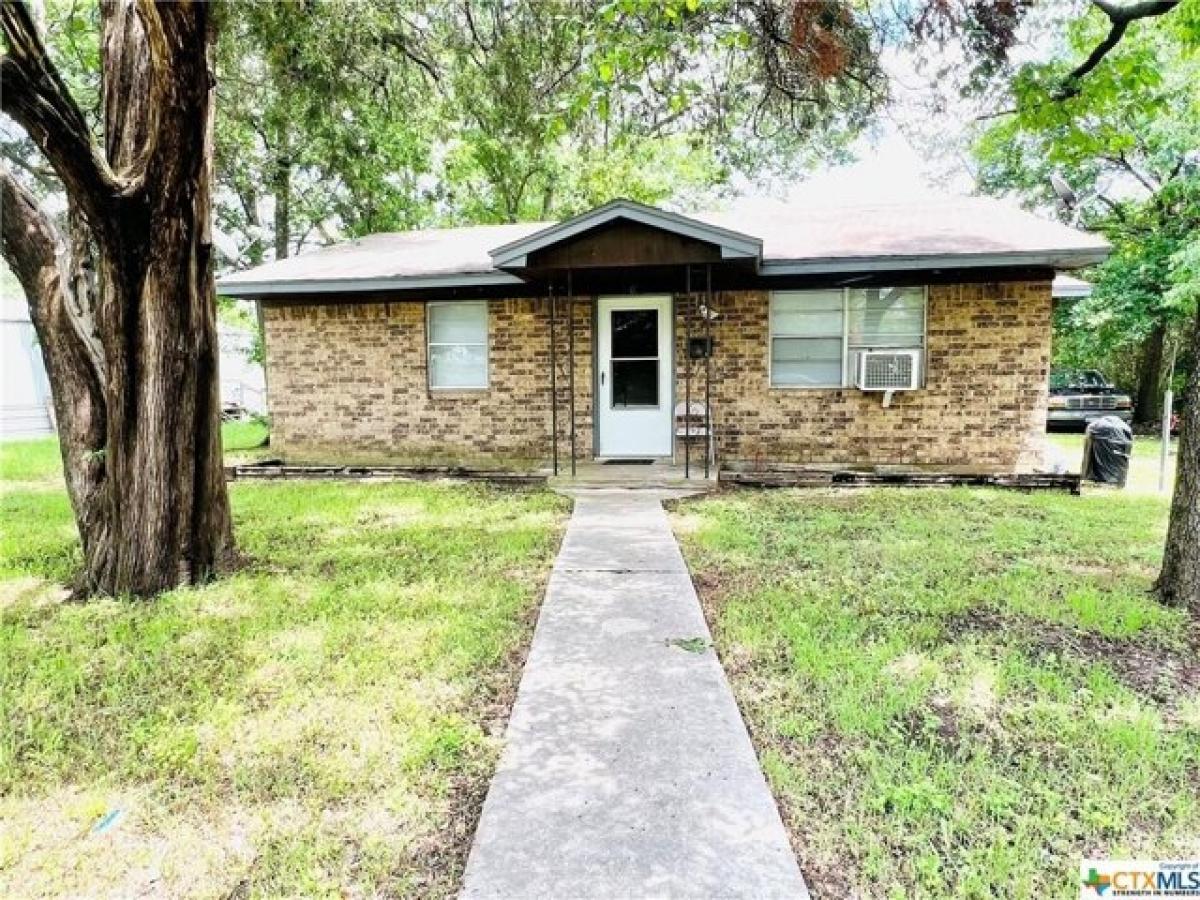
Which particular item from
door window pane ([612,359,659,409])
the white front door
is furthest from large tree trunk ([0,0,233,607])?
door window pane ([612,359,659,409])

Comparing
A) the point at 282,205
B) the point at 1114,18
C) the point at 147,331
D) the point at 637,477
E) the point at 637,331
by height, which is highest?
the point at 282,205

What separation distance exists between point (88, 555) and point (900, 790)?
506cm

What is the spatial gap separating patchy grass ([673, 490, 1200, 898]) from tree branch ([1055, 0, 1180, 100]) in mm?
3863

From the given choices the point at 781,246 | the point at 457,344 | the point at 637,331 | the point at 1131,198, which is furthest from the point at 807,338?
the point at 1131,198

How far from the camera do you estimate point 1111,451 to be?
8977 millimetres

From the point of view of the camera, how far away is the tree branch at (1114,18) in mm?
5273

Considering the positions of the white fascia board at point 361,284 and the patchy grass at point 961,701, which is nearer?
the patchy grass at point 961,701

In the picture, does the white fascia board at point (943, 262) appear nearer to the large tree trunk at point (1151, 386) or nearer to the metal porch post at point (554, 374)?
the metal porch post at point (554, 374)

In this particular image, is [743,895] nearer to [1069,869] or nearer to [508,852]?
[508,852]

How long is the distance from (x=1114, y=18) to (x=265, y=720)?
7.35m

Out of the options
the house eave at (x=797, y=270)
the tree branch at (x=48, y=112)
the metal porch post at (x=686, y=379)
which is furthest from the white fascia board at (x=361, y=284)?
the tree branch at (x=48, y=112)

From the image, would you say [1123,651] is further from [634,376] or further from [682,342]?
[634,376]

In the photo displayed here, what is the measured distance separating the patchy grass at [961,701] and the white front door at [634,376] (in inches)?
158

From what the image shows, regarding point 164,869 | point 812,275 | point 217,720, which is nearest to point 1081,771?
point 164,869
